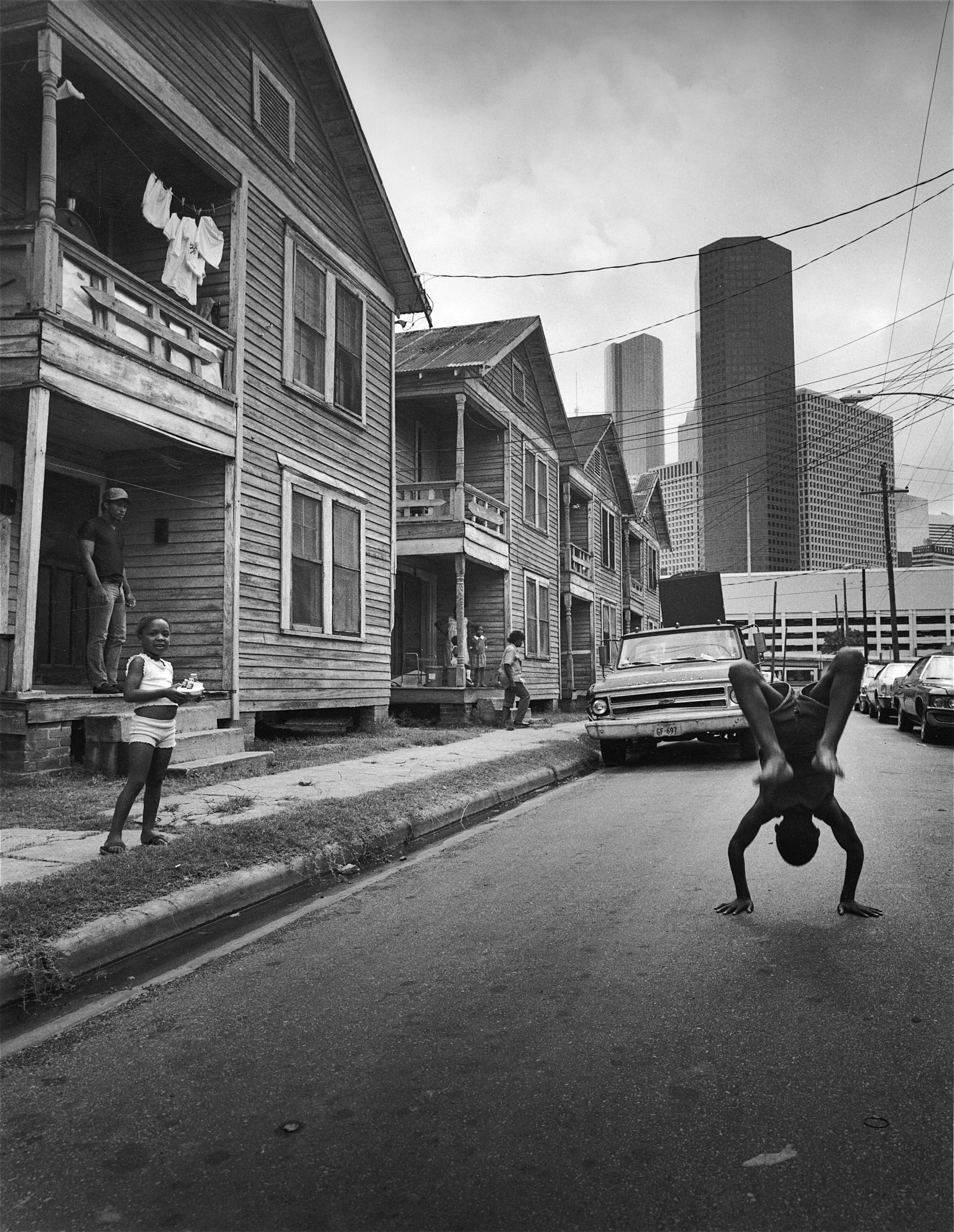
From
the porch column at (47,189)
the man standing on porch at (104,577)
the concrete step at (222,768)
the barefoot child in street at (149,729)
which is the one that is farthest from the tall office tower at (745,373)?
the barefoot child in street at (149,729)

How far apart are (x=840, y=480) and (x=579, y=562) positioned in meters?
22.2

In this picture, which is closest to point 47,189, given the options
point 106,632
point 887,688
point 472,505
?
point 106,632

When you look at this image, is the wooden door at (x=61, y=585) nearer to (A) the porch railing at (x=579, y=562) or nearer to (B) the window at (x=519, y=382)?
(B) the window at (x=519, y=382)

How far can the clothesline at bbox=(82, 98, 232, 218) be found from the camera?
1135 cm

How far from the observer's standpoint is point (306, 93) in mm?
14320

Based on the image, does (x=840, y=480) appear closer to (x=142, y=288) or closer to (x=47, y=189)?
(x=142, y=288)

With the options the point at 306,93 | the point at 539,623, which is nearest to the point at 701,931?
the point at 306,93

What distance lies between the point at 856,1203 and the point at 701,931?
2.27 meters

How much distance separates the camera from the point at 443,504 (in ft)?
64.4

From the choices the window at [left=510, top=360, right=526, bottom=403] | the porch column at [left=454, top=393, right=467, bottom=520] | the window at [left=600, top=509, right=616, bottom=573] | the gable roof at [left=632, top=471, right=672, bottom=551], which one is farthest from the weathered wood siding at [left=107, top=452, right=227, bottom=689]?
the gable roof at [left=632, top=471, right=672, bottom=551]

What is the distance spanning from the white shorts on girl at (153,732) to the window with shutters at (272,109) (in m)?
10.1

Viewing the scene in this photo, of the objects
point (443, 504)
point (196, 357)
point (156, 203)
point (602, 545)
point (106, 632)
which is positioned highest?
point (156, 203)

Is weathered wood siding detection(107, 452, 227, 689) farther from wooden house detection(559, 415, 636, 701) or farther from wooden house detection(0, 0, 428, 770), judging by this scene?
wooden house detection(559, 415, 636, 701)

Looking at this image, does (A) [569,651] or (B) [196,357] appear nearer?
(B) [196,357]
